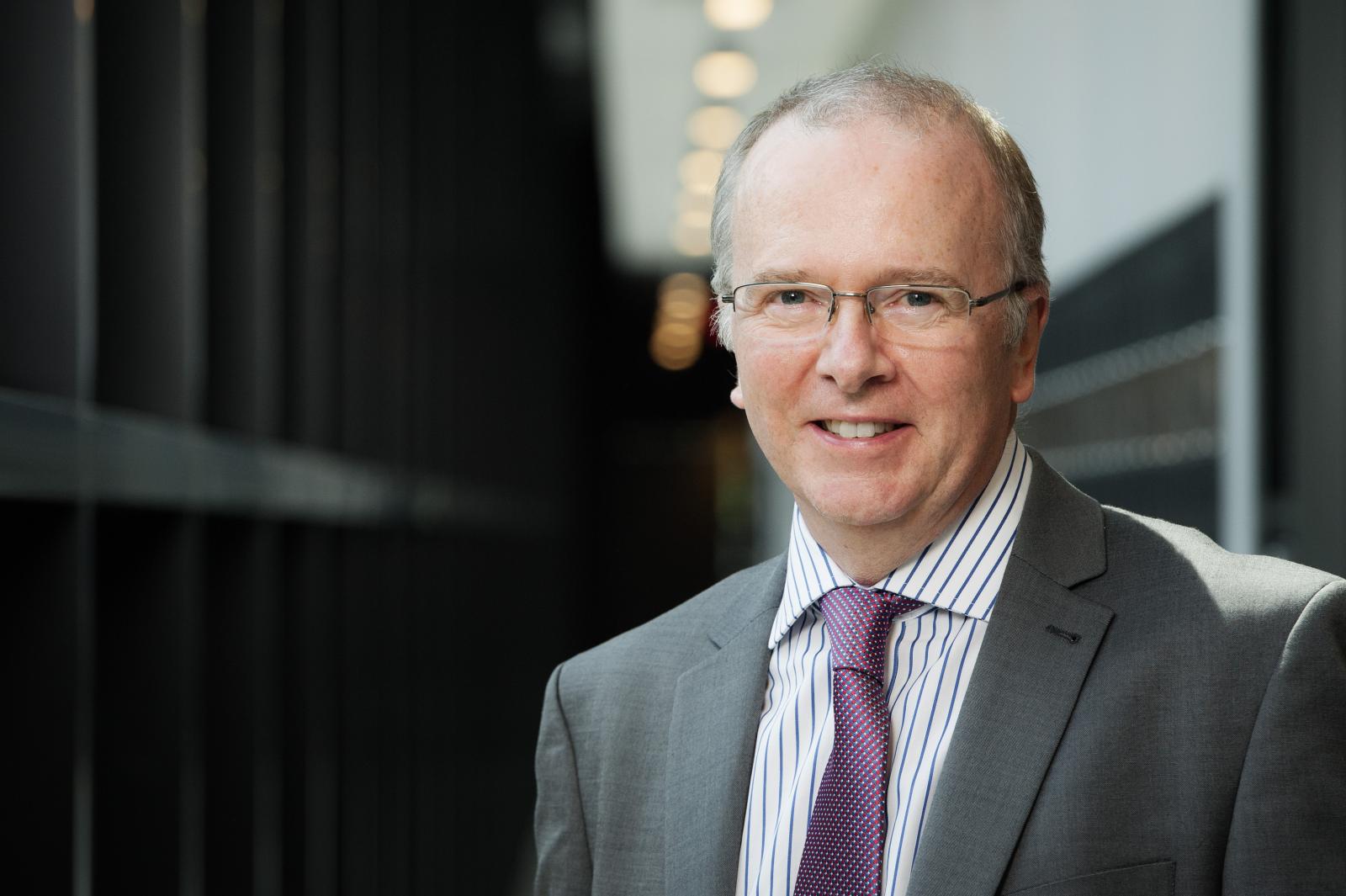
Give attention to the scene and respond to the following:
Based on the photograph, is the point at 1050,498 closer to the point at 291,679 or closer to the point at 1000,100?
the point at 291,679

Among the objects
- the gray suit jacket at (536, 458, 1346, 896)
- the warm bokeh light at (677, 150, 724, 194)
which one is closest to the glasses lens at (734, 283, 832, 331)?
the gray suit jacket at (536, 458, 1346, 896)

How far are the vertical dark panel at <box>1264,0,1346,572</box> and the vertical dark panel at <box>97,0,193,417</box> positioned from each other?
3.54 m

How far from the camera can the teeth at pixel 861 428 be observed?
183 cm

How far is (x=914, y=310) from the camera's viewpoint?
1797mm

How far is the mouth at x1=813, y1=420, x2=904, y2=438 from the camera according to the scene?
6.01 feet

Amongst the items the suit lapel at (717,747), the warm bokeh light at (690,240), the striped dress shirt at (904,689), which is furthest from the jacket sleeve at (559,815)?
the warm bokeh light at (690,240)

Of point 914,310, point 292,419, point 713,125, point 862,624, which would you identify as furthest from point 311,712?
point 713,125

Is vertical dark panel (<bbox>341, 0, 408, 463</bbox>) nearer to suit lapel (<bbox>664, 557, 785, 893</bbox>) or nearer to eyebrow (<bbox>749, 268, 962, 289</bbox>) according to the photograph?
suit lapel (<bbox>664, 557, 785, 893</bbox>)

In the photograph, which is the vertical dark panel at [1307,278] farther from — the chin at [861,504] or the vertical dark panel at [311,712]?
the chin at [861,504]

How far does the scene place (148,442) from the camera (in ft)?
8.05

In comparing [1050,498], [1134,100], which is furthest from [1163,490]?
[1050,498]

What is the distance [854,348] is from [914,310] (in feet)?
0.29

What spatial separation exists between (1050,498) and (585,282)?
15728 millimetres

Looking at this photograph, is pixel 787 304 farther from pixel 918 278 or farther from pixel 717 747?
pixel 717 747
